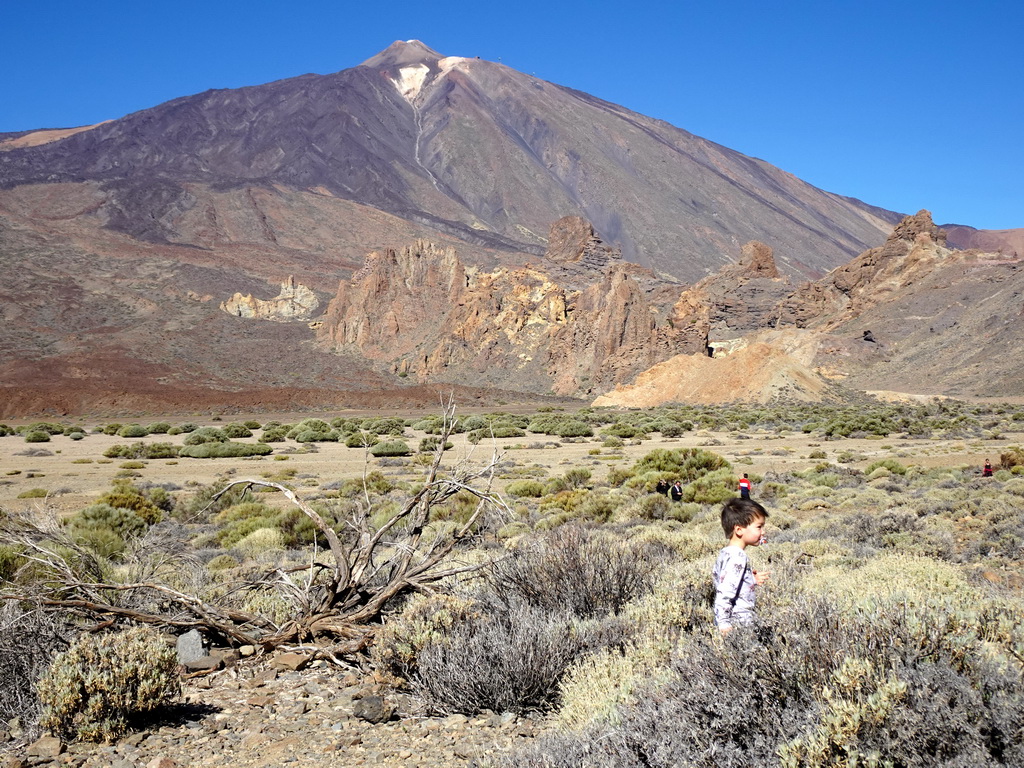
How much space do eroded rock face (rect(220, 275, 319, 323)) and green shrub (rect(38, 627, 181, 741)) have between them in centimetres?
9497

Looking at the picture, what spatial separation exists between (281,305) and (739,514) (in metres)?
99.8

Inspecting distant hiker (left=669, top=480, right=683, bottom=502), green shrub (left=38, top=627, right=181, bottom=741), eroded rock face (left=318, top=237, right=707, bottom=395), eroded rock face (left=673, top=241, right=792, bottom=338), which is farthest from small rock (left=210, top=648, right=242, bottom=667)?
eroded rock face (left=673, top=241, right=792, bottom=338)

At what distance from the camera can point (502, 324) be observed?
71.9 meters

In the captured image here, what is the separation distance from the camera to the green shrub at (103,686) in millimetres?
3654

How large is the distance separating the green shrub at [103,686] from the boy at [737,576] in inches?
122

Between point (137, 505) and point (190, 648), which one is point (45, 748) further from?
point (137, 505)

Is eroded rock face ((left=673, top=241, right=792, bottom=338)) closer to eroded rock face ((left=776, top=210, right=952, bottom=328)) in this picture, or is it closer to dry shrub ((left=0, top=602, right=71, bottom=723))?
eroded rock face ((left=776, top=210, right=952, bottom=328))

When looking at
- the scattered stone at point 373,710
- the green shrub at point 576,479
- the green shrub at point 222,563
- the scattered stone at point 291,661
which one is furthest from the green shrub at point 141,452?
the scattered stone at point 373,710

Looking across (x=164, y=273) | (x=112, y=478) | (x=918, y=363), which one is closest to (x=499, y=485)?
(x=112, y=478)

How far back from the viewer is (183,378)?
223 feet

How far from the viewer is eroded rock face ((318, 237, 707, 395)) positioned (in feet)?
213

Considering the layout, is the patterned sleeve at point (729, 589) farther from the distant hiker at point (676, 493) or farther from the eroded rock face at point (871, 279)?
the eroded rock face at point (871, 279)

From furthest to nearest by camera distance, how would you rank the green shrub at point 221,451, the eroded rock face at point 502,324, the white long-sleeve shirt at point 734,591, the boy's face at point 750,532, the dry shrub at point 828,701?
the eroded rock face at point 502,324
the green shrub at point 221,451
the boy's face at point 750,532
the white long-sleeve shirt at point 734,591
the dry shrub at point 828,701

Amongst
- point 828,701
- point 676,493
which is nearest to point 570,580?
point 828,701
